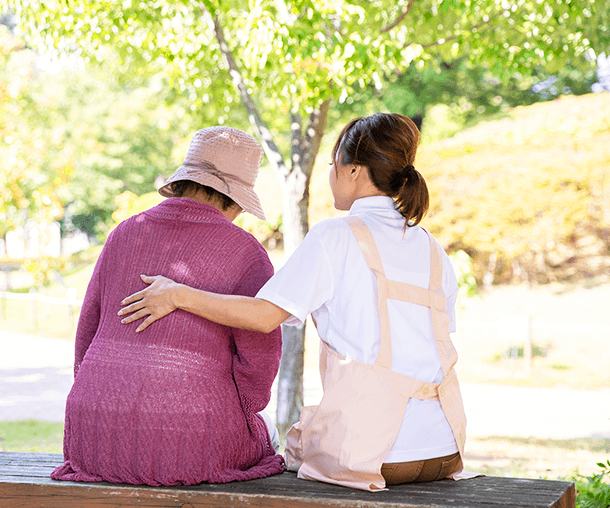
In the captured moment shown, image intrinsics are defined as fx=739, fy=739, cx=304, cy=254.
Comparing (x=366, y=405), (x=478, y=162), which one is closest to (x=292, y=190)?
(x=366, y=405)

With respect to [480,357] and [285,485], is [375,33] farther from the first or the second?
[480,357]

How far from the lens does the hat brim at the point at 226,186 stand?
229 centimetres

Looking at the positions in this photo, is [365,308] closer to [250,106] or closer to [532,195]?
[250,106]

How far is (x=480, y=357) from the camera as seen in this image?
1111cm

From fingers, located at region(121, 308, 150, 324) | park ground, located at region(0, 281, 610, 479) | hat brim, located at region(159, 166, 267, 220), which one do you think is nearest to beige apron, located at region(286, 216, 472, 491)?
hat brim, located at region(159, 166, 267, 220)

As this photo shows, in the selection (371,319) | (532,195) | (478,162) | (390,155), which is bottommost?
(371,319)

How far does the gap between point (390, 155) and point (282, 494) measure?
1.01m

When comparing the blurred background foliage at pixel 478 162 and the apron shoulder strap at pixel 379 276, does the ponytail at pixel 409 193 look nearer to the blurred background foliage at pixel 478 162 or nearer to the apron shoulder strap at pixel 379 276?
the apron shoulder strap at pixel 379 276

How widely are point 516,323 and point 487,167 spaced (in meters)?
3.35

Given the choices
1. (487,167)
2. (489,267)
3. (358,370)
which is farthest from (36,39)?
(489,267)

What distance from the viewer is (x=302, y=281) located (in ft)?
6.77

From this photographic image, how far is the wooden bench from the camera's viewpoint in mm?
1945

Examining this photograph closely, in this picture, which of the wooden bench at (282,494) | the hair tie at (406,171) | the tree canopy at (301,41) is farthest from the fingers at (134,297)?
the tree canopy at (301,41)

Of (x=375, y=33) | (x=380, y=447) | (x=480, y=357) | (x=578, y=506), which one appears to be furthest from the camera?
(x=480, y=357)
